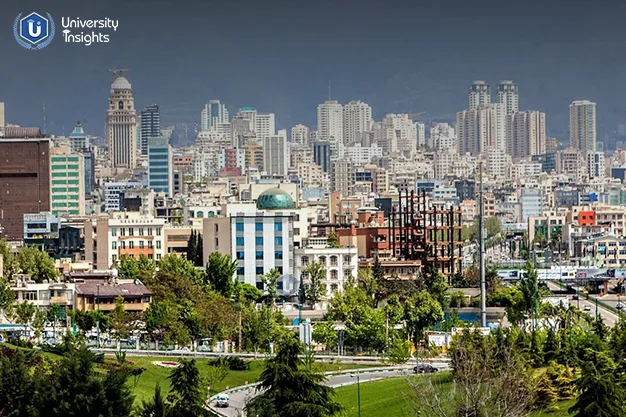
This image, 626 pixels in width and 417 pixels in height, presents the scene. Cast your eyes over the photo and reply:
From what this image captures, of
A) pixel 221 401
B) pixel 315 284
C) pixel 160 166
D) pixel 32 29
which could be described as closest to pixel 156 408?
pixel 221 401

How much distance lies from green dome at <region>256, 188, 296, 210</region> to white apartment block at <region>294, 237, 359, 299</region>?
166 inches

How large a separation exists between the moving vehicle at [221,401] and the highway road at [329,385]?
0.10 metres

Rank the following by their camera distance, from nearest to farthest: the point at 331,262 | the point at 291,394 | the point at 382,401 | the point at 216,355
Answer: the point at 291,394 → the point at 382,401 → the point at 216,355 → the point at 331,262

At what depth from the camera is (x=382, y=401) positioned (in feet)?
112

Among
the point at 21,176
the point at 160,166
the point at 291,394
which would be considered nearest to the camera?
the point at 291,394

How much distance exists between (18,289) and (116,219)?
1994cm

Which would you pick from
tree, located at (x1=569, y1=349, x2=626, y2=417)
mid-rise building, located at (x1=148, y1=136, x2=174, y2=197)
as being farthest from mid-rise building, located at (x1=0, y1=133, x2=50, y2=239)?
tree, located at (x1=569, y1=349, x2=626, y2=417)

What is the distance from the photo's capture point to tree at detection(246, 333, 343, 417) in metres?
27.0

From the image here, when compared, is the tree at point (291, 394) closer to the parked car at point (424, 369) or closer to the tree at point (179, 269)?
the parked car at point (424, 369)

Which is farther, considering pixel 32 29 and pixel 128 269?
pixel 32 29

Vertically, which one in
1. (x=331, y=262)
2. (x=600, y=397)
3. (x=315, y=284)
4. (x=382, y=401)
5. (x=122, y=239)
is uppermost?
(x=122, y=239)

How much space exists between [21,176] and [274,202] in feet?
141

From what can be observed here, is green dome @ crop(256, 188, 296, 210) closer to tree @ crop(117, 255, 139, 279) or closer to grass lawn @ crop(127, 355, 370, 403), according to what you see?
tree @ crop(117, 255, 139, 279)

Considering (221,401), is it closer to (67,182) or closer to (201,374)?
(201,374)
